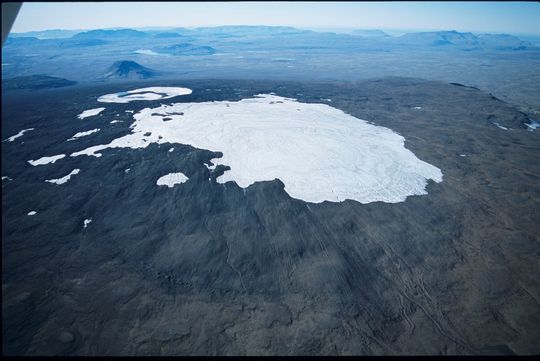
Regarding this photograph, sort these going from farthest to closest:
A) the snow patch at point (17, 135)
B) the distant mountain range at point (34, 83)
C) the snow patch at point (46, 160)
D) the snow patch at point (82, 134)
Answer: the distant mountain range at point (34, 83) → the snow patch at point (17, 135) → the snow patch at point (82, 134) → the snow patch at point (46, 160)

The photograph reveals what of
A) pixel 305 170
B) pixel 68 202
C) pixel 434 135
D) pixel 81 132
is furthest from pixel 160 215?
pixel 434 135

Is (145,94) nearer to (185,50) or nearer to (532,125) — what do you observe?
(532,125)

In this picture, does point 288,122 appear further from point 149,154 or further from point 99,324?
point 99,324

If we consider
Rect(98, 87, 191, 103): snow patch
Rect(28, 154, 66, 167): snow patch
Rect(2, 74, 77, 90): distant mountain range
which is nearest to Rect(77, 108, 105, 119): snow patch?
Rect(98, 87, 191, 103): snow patch

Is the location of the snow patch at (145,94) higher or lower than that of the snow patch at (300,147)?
lower

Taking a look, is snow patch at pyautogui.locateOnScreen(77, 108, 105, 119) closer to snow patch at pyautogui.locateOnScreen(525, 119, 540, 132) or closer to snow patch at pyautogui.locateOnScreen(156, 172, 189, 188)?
snow patch at pyautogui.locateOnScreen(156, 172, 189, 188)

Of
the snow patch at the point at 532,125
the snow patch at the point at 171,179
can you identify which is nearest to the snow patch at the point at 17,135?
the snow patch at the point at 171,179

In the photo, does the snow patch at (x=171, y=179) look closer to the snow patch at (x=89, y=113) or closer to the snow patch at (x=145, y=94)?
the snow patch at (x=89, y=113)

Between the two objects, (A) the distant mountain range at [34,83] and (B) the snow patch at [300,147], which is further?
(A) the distant mountain range at [34,83]
